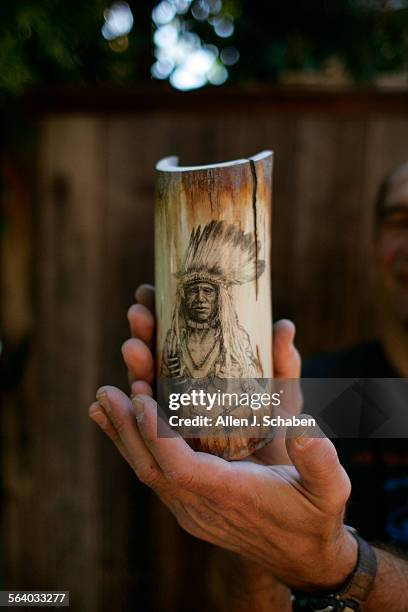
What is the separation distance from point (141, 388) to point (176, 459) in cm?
21

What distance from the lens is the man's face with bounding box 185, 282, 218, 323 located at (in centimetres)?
101

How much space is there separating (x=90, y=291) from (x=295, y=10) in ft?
3.93

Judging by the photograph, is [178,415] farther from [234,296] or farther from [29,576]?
[29,576]

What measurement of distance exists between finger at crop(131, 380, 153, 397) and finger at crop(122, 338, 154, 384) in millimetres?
19

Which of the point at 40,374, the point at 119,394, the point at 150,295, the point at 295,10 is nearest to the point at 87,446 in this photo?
the point at 40,374

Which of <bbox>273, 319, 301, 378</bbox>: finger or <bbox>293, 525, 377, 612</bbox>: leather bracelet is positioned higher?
<bbox>273, 319, 301, 378</bbox>: finger

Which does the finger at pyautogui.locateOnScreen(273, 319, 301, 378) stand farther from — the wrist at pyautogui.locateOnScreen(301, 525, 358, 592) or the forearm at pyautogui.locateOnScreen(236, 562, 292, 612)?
the forearm at pyautogui.locateOnScreen(236, 562, 292, 612)

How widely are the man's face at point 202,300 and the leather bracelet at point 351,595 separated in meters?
0.52

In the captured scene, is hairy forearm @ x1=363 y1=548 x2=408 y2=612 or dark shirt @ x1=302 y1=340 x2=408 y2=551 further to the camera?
dark shirt @ x1=302 y1=340 x2=408 y2=551

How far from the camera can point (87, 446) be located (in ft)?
6.84

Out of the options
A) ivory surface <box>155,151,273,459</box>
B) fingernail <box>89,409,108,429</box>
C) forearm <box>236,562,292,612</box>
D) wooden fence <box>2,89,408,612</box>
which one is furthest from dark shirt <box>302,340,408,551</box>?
fingernail <box>89,409,108,429</box>

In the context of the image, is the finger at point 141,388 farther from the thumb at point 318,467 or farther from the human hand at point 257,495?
the thumb at point 318,467

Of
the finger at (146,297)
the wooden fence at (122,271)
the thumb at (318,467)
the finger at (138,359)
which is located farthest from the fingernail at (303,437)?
the wooden fence at (122,271)

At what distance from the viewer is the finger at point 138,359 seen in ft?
3.60
